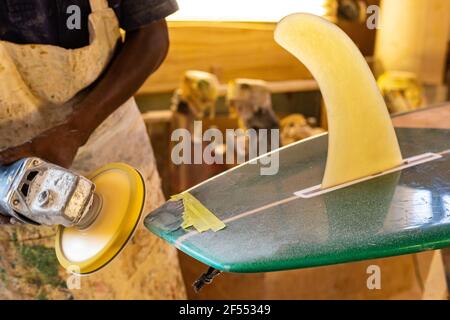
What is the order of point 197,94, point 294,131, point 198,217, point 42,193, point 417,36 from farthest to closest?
point 417,36 → point 294,131 → point 197,94 → point 198,217 → point 42,193

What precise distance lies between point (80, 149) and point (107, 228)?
0.37m

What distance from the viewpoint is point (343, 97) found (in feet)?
3.68

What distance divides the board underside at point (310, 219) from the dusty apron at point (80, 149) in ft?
1.08

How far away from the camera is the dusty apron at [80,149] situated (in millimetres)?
1273

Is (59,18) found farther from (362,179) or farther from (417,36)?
(417,36)

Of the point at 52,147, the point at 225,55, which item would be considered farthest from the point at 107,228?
the point at 225,55

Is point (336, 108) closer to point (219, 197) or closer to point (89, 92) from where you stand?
point (219, 197)

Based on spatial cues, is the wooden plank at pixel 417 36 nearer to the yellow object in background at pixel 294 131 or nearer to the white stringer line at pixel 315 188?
the yellow object in background at pixel 294 131

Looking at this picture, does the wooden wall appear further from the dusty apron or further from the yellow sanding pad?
the yellow sanding pad

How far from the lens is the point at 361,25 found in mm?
4336

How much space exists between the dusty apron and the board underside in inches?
12.9

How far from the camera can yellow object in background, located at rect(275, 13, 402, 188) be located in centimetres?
109

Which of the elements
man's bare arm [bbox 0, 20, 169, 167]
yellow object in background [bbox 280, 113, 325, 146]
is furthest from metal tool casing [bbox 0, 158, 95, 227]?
yellow object in background [bbox 280, 113, 325, 146]
